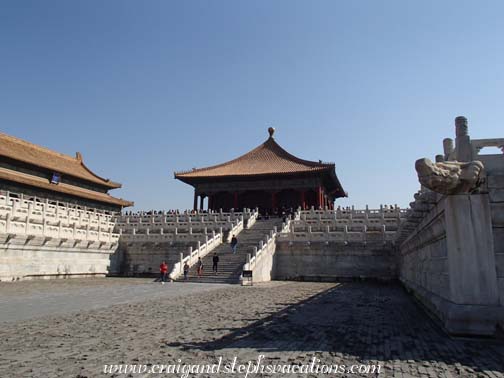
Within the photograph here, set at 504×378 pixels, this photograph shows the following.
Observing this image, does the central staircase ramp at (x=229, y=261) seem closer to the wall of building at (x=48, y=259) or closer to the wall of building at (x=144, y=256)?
the wall of building at (x=144, y=256)

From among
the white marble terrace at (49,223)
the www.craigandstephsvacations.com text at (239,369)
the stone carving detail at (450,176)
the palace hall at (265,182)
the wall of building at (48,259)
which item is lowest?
the www.craigandstephsvacations.com text at (239,369)

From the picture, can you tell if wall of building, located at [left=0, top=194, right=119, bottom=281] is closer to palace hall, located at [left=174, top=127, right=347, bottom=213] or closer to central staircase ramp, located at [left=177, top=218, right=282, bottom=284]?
central staircase ramp, located at [left=177, top=218, right=282, bottom=284]

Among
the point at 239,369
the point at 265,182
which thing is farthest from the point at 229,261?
the point at 265,182

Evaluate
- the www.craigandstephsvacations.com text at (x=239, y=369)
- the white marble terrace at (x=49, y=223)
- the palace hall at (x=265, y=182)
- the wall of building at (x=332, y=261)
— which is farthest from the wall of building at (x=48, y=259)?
the www.craigandstephsvacations.com text at (x=239, y=369)

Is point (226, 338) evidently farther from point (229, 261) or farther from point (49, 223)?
point (49, 223)

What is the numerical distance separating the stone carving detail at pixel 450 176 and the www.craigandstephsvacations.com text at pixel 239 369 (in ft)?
9.19

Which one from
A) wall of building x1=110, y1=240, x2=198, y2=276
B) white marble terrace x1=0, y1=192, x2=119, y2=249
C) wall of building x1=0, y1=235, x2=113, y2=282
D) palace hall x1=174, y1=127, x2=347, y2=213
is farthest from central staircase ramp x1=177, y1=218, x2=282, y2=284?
palace hall x1=174, y1=127, x2=347, y2=213

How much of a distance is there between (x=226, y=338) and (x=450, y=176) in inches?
166

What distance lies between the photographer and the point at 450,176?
5.90 meters

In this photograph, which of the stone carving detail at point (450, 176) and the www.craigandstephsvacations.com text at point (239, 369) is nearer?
the www.craigandstephsvacations.com text at point (239, 369)

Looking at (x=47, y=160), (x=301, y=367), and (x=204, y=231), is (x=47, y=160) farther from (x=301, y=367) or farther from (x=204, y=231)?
(x=301, y=367)

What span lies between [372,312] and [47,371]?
23.1ft

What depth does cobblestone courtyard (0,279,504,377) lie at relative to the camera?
4.61m

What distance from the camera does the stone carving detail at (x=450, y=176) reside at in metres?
5.70
